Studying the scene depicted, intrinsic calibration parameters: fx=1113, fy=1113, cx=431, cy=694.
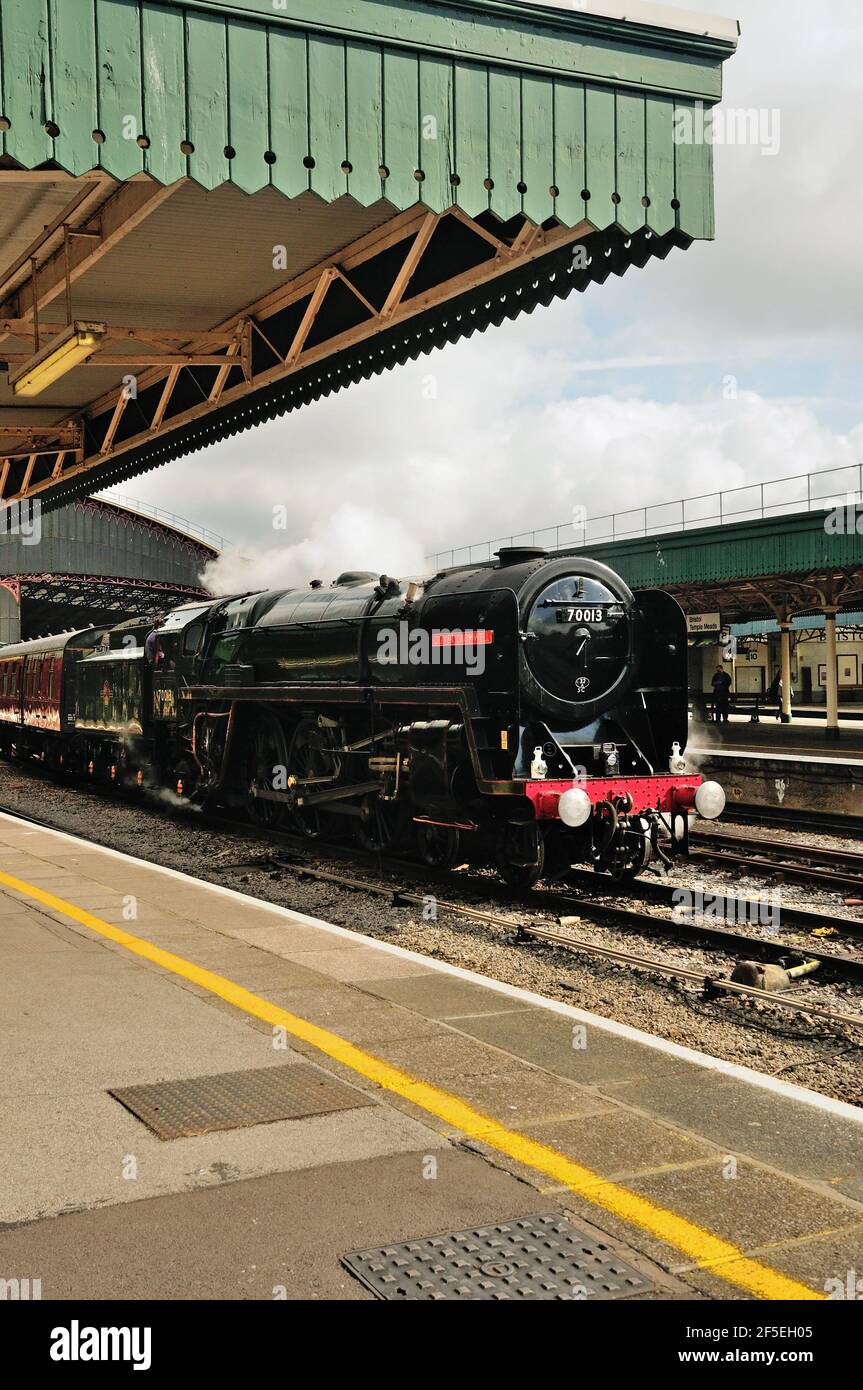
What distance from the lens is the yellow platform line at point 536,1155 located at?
325 cm

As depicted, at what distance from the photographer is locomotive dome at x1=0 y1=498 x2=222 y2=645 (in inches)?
1896

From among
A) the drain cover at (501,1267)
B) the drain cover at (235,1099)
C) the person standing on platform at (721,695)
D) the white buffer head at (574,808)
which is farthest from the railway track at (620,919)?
the person standing on platform at (721,695)

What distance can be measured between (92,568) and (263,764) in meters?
40.4

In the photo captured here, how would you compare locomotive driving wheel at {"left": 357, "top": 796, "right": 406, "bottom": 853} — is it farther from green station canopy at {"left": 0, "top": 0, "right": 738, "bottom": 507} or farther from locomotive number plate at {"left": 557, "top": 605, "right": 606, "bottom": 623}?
green station canopy at {"left": 0, "top": 0, "right": 738, "bottom": 507}

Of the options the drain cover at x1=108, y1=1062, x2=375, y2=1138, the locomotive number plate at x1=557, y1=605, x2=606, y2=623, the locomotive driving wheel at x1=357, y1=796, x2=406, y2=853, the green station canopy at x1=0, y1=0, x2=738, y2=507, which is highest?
the green station canopy at x1=0, y1=0, x2=738, y2=507

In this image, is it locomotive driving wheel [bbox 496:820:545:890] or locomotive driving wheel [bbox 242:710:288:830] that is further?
locomotive driving wheel [bbox 242:710:288:830]

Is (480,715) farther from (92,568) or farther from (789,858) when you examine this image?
(92,568)

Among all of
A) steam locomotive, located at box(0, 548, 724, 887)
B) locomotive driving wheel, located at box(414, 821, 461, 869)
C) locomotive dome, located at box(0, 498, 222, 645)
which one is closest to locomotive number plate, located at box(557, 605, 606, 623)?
steam locomotive, located at box(0, 548, 724, 887)

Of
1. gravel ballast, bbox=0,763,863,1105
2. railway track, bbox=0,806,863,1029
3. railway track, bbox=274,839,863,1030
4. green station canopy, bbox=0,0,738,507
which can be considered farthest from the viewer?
railway track, bbox=0,806,863,1029

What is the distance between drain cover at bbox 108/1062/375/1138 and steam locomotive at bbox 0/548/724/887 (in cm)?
486

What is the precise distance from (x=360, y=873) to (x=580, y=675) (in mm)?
3039

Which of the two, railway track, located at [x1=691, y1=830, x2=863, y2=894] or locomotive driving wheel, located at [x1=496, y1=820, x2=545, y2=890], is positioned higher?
locomotive driving wheel, located at [x1=496, y1=820, x2=545, y2=890]

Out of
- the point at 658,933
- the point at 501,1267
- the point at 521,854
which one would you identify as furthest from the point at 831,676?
the point at 501,1267
